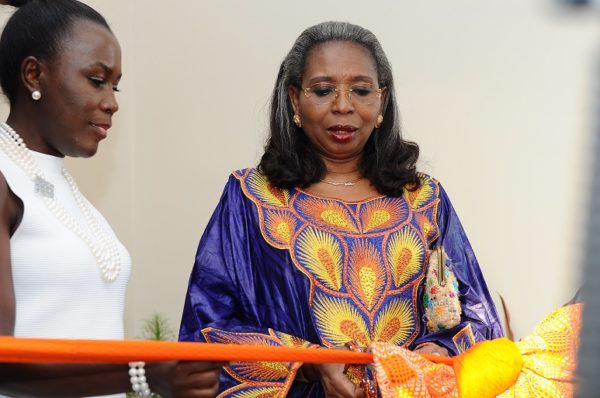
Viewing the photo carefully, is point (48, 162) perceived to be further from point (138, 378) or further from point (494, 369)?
point (494, 369)

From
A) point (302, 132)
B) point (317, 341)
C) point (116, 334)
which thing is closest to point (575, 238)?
point (116, 334)

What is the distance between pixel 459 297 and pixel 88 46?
1399mm

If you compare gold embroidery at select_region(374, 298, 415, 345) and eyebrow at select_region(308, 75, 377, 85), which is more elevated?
eyebrow at select_region(308, 75, 377, 85)

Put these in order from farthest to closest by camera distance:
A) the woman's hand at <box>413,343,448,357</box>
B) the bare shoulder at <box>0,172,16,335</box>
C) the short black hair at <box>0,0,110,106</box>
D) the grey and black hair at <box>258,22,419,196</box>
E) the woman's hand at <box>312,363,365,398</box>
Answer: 1. the grey and black hair at <box>258,22,419,196</box>
2. the woman's hand at <box>413,343,448,357</box>
3. the woman's hand at <box>312,363,365,398</box>
4. the short black hair at <box>0,0,110,106</box>
5. the bare shoulder at <box>0,172,16,335</box>

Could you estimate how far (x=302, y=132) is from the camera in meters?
2.95

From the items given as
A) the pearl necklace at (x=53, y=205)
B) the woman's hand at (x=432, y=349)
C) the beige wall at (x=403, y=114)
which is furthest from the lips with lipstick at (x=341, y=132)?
the beige wall at (x=403, y=114)

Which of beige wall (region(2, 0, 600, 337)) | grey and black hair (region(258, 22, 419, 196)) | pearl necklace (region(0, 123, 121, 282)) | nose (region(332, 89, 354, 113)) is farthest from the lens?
beige wall (region(2, 0, 600, 337))

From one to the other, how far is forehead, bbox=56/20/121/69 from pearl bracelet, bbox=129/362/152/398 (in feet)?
2.42

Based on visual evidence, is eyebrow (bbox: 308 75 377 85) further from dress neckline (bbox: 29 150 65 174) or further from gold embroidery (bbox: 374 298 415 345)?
dress neckline (bbox: 29 150 65 174)

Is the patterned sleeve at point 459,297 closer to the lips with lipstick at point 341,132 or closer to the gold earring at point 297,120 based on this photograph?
the lips with lipstick at point 341,132

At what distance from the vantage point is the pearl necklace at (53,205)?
1.95 metres

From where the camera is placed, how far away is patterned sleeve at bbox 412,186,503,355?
2564mm

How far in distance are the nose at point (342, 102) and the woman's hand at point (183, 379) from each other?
1.15 metres

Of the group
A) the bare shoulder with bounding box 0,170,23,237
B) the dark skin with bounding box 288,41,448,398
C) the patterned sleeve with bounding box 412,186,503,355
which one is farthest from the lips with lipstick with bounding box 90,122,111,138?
the patterned sleeve with bounding box 412,186,503,355
